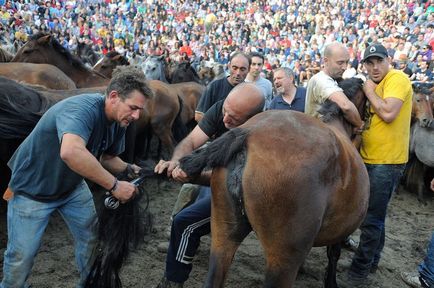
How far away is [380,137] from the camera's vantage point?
4.08m

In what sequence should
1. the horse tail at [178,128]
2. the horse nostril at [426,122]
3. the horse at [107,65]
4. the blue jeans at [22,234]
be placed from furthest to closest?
the horse at [107,65] < the horse tail at [178,128] < the horse nostril at [426,122] < the blue jeans at [22,234]

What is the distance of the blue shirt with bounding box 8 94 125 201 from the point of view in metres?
2.85

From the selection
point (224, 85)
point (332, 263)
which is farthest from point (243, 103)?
point (224, 85)

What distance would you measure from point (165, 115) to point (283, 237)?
18.4ft

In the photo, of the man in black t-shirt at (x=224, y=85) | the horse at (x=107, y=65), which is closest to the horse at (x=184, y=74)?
the horse at (x=107, y=65)

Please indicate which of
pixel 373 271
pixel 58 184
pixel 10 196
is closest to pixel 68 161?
pixel 58 184

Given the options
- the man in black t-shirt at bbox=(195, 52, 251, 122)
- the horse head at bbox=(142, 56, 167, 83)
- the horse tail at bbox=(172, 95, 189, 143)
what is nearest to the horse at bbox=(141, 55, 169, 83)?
the horse head at bbox=(142, 56, 167, 83)

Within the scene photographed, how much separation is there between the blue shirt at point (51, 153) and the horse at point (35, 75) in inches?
138

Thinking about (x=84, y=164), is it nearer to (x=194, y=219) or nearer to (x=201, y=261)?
(x=194, y=219)

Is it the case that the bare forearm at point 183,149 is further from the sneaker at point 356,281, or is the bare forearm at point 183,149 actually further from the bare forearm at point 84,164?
the sneaker at point 356,281

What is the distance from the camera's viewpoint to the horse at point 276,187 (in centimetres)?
246

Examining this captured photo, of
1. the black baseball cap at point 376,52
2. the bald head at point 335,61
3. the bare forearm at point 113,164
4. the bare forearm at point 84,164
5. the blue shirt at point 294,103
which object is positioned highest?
the black baseball cap at point 376,52

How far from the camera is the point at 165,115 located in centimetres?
784

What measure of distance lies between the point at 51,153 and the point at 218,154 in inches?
46.8
